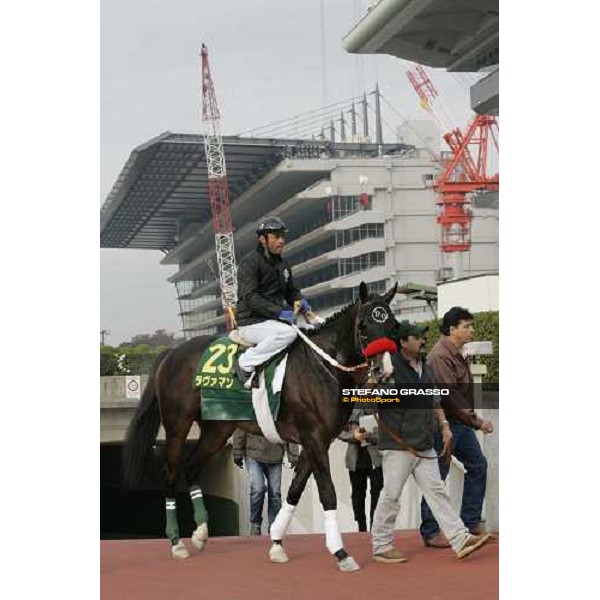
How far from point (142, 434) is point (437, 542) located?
2576mm

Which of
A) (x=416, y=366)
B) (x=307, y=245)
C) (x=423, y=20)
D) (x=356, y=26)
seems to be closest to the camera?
(x=416, y=366)

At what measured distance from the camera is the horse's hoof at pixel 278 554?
25.6 ft

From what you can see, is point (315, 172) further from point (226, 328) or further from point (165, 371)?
point (165, 371)

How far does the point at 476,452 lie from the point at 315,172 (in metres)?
3.32

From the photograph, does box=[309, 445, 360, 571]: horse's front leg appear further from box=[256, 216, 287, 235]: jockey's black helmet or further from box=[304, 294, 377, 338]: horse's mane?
box=[256, 216, 287, 235]: jockey's black helmet

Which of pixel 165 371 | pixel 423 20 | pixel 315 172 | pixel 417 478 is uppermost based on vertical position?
pixel 423 20

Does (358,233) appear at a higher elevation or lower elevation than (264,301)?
higher

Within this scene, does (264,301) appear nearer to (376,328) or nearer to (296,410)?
(296,410)

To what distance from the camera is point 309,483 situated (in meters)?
12.2

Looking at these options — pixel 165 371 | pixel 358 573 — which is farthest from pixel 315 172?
pixel 358 573

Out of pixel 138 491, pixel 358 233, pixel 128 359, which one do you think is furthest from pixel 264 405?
pixel 138 491

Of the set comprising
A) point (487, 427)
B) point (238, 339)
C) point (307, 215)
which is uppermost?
point (307, 215)

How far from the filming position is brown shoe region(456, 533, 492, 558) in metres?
7.45

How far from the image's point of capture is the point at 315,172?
1009cm
